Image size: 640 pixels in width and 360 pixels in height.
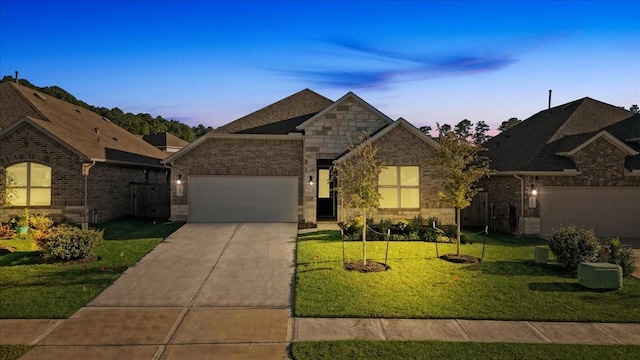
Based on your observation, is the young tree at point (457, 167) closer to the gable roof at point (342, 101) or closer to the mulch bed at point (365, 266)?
the mulch bed at point (365, 266)

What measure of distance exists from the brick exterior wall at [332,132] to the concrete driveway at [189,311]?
20.5ft

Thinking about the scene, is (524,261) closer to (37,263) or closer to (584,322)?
(584,322)

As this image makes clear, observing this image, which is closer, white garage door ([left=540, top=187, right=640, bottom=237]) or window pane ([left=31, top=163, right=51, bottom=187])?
window pane ([left=31, top=163, right=51, bottom=187])

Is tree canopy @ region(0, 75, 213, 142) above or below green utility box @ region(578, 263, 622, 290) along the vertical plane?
above

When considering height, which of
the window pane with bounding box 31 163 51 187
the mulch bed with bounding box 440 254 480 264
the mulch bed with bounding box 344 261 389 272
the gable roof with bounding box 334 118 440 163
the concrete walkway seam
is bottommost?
the concrete walkway seam

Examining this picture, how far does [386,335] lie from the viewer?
7188 millimetres

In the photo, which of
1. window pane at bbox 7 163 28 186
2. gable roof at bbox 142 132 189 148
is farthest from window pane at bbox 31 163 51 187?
gable roof at bbox 142 132 189 148

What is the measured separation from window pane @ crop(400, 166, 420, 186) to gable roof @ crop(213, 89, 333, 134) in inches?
248

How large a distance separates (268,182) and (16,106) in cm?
1347

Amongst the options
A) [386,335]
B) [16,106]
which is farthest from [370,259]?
[16,106]

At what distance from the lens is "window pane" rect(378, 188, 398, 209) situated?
18.6 m

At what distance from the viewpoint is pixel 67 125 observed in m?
20.7

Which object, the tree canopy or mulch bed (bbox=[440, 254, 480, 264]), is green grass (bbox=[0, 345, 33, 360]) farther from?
the tree canopy

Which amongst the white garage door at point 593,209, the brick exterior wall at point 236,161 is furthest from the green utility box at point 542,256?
the brick exterior wall at point 236,161
